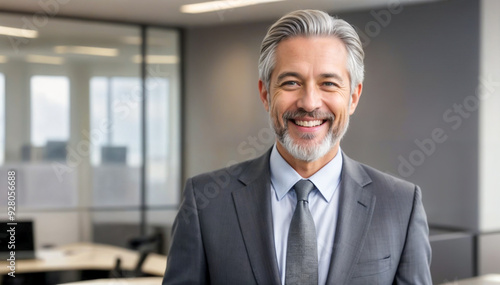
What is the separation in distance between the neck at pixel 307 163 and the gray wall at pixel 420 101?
4.48 metres

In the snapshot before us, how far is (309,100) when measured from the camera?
1.33 m

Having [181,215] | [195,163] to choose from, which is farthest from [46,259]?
[181,215]

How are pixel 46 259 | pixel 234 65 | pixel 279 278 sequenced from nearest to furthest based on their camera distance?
pixel 279 278 → pixel 46 259 → pixel 234 65

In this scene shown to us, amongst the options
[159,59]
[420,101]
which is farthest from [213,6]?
[420,101]

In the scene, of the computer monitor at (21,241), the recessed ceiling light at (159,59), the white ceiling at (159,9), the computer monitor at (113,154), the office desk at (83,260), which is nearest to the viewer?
the office desk at (83,260)

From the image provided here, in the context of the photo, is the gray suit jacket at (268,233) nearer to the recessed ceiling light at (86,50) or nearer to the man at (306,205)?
the man at (306,205)

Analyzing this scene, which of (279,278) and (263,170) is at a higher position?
(263,170)

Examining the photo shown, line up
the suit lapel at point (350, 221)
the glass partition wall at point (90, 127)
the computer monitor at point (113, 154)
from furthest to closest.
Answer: the computer monitor at point (113, 154) → the glass partition wall at point (90, 127) → the suit lapel at point (350, 221)

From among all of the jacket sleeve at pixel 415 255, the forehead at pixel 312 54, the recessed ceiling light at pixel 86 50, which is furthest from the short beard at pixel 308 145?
the recessed ceiling light at pixel 86 50

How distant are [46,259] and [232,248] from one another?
15.6 feet

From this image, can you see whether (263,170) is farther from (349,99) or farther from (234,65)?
(234,65)

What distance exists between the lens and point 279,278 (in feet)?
4.35

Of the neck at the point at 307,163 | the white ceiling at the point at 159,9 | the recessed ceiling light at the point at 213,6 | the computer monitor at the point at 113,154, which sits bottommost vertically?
the computer monitor at the point at 113,154

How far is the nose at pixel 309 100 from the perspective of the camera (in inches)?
52.5
